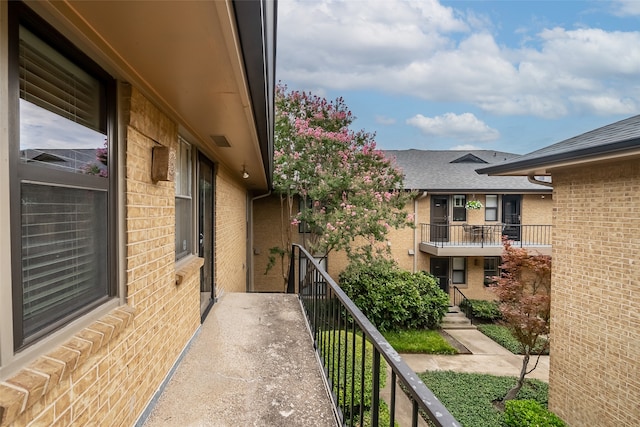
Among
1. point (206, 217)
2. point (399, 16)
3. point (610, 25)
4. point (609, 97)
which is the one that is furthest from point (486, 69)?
point (206, 217)

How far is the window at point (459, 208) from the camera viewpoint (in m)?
14.0

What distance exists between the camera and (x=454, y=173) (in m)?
15.1

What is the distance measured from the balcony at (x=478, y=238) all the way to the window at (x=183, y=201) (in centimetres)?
1054

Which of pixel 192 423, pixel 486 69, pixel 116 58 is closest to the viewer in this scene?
pixel 116 58

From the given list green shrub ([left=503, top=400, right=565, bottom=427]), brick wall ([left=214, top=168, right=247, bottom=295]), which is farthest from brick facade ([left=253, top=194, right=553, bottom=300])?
green shrub ([left=503, top=400, right=565, bottom=427])

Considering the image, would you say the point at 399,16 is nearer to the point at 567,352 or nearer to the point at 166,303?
the point at 567,352

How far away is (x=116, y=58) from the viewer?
175 cm

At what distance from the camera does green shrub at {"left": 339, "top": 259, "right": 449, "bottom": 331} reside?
417 inches

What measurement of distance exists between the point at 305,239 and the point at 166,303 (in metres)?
9.70

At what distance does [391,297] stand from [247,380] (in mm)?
8403

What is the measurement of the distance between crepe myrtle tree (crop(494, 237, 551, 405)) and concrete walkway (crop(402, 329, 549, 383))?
594mm

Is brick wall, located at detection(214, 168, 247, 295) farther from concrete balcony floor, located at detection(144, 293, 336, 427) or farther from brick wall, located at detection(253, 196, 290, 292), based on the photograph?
brick wall, located at detection(253, 196, 290, 292)

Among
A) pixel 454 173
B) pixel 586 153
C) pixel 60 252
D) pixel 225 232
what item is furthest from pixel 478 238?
pixel 60 252

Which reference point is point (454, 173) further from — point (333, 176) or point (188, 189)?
point (188, 189)
